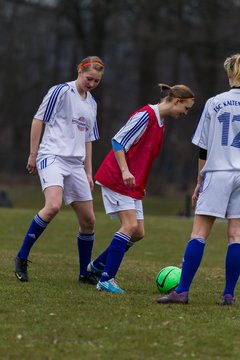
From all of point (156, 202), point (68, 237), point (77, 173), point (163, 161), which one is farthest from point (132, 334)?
point (163, 161)

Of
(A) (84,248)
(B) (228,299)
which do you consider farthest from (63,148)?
(B) (228,299)

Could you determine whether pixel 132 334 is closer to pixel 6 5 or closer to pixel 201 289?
pixel 201 289

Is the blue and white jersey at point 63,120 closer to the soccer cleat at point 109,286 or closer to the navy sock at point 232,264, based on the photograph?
the soccer cleat at point 109,286

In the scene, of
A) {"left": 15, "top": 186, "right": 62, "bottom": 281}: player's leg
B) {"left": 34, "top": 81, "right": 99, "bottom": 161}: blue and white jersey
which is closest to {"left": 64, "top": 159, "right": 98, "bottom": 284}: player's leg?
{"left": 34, "top": 81, "right": 99, "bottom": 161}: blue and white jersey

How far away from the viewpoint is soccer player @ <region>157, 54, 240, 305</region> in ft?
23.4

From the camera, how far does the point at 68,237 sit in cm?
1719

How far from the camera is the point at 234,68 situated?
23.5 feet

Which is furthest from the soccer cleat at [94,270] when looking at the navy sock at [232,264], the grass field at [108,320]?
the navy sock at [232,264]

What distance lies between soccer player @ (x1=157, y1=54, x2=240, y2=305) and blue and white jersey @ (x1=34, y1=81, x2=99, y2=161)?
4.92 ft

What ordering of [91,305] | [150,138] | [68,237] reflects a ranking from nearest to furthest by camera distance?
1. [91,305]
2. [150,138]
3. [68,237]

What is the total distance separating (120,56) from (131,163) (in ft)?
136

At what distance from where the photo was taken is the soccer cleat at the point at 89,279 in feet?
28.2

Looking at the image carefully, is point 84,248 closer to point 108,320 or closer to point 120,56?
point 108,320

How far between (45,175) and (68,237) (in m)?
9.09
